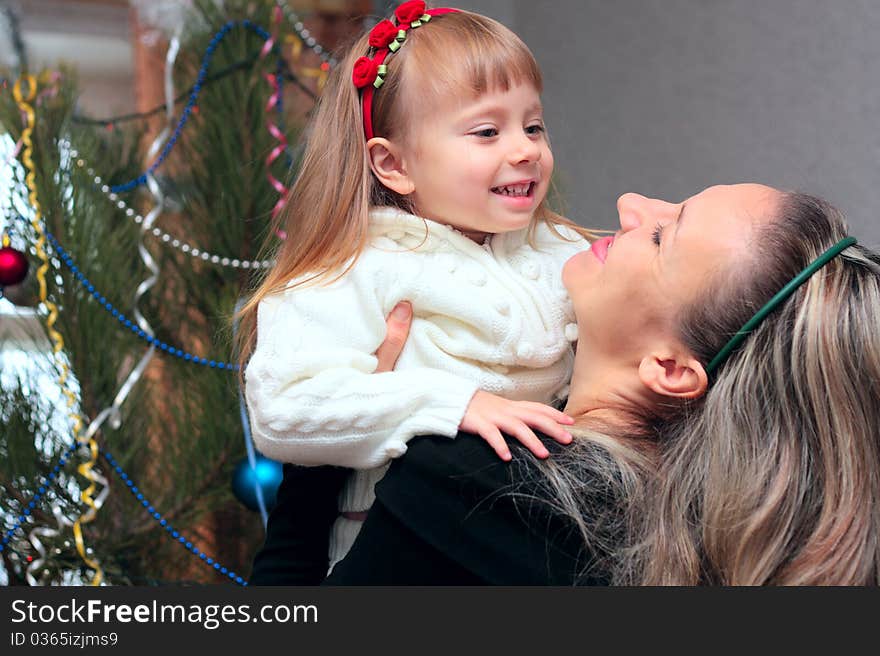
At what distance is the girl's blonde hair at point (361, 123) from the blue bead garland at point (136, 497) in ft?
1.21

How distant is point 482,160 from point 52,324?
72 cm

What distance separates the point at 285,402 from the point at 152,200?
Answer: 648mm

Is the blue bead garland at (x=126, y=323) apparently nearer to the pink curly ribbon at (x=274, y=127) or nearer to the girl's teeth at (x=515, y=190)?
the pink curly ribbon at (x=274, y=127)

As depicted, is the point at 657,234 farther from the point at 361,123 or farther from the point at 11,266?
the point at 11,266

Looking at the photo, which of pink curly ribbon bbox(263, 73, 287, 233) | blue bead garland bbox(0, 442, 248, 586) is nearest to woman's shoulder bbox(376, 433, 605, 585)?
blue bead garland bbox(0, 442, 248, 586)

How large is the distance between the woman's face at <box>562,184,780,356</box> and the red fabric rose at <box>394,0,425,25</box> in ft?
1.19

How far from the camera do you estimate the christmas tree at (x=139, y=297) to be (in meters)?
1.37


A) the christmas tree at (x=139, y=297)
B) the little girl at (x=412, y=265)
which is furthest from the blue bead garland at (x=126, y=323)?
the little girl at (x=412, y=265)

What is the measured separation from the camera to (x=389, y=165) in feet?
3.62

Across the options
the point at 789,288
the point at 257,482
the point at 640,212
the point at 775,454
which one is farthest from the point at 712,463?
the point at 257,482

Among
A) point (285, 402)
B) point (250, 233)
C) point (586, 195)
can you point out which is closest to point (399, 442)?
point (285, 402)

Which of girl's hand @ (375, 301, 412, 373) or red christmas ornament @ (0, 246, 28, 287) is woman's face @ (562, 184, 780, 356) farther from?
red christmas ornament @ (0, 246, 28, 287)

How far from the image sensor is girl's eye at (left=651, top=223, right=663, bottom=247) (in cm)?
95

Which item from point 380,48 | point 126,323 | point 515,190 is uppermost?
point 380,48
